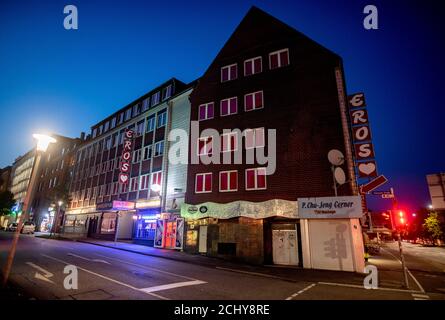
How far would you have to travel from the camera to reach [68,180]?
47.9 metres

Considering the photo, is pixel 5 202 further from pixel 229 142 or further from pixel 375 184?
pixel 375 184

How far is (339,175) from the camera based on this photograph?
54.3ft

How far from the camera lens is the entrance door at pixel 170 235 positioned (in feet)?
78.0

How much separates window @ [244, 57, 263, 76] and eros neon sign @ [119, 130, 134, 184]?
17529mm

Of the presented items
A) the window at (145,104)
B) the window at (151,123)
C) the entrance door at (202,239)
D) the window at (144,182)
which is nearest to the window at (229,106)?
the entrance door at (202,239)

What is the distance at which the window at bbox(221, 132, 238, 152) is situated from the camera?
72.3ft

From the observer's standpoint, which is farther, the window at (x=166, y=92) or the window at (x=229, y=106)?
the window at (x=166, y=92)

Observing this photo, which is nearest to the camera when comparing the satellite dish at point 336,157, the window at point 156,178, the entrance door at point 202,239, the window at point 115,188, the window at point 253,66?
the satellite dish at point 336,157

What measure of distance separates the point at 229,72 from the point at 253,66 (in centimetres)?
262

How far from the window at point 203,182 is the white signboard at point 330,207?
8469 mm

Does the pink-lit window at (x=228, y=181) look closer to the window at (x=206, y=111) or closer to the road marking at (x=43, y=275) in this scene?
the window at (x=206, y=111)
